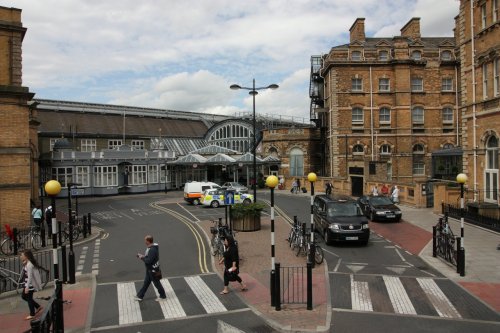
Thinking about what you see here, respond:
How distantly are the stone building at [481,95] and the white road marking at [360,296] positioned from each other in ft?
41.7

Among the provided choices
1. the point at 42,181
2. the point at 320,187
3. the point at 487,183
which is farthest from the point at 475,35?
the point at 42,181

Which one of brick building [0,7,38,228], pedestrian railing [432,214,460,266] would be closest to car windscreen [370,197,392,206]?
pedestrian railing [432,214,460,266]

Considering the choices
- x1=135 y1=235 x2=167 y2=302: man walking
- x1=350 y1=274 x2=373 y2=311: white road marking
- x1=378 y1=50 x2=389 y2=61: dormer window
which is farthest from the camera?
x1=378 y1=50 x2=389 y2=61: dormer window

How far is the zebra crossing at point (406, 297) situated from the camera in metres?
9.33

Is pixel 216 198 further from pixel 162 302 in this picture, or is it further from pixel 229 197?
pixel 162 302

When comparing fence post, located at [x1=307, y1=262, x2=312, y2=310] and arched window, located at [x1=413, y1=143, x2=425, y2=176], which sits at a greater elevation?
arched window, located at [x1=413, y1=143, x2=425, y2=176]

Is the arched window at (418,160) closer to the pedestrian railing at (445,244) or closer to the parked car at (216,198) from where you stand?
the parked car at (216,198)

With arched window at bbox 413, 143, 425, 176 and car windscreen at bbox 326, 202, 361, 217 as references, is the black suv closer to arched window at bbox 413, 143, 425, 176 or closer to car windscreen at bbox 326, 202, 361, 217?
car windscreen at bbox 326, 202, 361, 217

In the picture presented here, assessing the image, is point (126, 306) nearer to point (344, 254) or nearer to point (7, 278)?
point (7, 278)

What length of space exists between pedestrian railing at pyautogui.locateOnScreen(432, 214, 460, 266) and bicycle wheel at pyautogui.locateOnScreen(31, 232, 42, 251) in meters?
15.7

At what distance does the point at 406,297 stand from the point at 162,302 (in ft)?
20.5

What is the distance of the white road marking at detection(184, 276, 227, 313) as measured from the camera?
9.64 m

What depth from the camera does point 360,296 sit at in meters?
10.4

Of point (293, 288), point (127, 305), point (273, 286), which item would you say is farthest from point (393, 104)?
point (127, 305)
